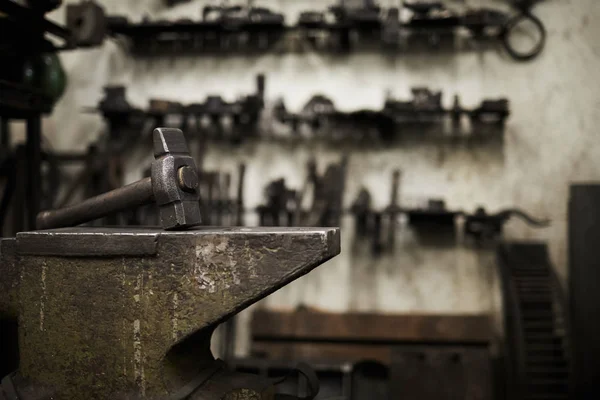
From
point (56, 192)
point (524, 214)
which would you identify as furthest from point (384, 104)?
point (56, 192)

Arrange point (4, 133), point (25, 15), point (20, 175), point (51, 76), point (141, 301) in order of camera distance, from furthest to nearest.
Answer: point (4, 133)
point (51, 76)
point (20, 175)
point (25, 15)
point (141, 301)

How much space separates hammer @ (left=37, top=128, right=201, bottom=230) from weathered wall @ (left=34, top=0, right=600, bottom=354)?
7.82ft

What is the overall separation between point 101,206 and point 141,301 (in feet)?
1.38

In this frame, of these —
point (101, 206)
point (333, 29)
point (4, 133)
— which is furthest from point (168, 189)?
point (4, 133)

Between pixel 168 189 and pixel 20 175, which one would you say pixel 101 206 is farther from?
pixel 20 175

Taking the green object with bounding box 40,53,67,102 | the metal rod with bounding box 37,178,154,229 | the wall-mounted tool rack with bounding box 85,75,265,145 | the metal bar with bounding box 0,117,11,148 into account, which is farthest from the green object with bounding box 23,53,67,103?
the metal rod with bounding box 37,178,154,229

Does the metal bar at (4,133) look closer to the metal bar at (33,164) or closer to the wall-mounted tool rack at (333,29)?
the wall-mounted tool rack at (333,29)

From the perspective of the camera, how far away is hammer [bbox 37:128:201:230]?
198 centimetres

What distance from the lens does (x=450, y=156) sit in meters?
4.29

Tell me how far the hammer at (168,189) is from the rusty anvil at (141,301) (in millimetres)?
68

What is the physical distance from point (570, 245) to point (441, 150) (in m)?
1.07

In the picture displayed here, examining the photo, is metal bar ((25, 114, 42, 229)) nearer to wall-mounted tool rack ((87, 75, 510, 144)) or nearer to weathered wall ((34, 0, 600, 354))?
wall-mounted tool rack ((87, 75, 510, 144))

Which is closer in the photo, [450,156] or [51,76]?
[51,76]

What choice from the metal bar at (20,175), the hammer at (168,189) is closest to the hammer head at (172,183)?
the hammer at (168,189)
